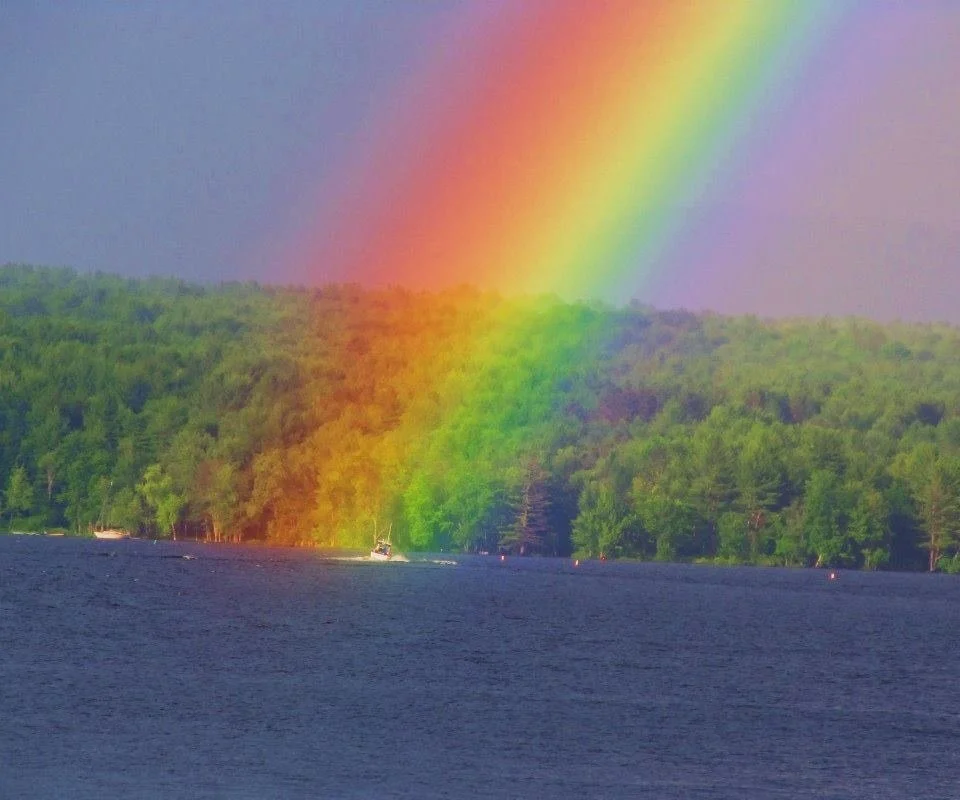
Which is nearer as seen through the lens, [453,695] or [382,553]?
[453,695]

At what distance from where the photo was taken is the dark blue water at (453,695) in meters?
41.7

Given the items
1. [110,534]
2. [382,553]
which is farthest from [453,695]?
[110,534]

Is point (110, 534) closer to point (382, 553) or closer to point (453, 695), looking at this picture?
point (382, 553)

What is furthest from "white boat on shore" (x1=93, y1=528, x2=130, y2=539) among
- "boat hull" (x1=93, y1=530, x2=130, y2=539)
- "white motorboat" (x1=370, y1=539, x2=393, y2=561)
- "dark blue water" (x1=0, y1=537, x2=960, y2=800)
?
"dark blue water" (x1=0, y1=537, x2=960, y2=800)

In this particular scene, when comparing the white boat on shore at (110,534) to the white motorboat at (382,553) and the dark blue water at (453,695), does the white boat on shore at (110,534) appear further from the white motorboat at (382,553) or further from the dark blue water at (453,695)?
the dark blue water at (453,695)

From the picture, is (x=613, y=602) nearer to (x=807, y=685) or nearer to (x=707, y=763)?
(x=807, y=685)

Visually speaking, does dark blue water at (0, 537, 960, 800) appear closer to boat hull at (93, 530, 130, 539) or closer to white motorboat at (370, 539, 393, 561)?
white motorboat at (370, 539, 393, 561)

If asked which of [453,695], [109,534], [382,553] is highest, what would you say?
[109,534]

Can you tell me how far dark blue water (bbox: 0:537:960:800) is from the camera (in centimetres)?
4172

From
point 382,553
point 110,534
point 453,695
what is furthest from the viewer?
point 110,534

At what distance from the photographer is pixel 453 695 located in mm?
56594

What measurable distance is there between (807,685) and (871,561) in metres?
119

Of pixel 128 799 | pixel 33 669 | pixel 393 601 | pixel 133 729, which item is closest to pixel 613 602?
pixel 393 601

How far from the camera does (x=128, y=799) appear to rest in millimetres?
36656
